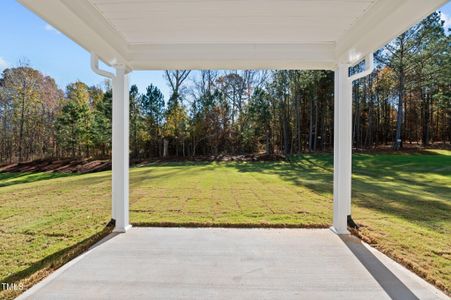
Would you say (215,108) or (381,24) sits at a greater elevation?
(215,108)

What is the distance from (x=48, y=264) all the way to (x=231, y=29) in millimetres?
2971

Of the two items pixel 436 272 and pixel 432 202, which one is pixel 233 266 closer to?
pixel 436 272

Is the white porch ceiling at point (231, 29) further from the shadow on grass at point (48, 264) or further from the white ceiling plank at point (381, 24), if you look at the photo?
the shadow on grass at point (48, 264)

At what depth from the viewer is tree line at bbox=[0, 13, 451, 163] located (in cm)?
1574

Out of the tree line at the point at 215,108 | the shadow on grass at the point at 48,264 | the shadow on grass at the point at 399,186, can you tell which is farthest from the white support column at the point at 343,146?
the tree line at the point at 215,108

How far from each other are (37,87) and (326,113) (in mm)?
18183

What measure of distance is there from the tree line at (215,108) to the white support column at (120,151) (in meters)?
13.1

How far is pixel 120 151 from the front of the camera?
12.4 ft

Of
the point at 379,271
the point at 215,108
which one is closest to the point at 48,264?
the point at 379,271

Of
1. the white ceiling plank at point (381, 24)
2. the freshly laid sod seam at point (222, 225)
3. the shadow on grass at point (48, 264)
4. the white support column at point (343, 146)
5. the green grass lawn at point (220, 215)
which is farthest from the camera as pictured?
the freshly laid sod seam at point (222, 225)

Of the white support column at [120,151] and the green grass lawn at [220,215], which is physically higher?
the white support column at [120,151]

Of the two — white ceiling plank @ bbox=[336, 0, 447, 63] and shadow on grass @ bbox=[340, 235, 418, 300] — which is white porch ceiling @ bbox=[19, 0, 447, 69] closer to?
white ceiling plank @ bbox=[336, 0, 447, 63]

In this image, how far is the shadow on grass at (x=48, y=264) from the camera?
2.28 m

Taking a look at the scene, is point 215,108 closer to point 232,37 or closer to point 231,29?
point 232,37
